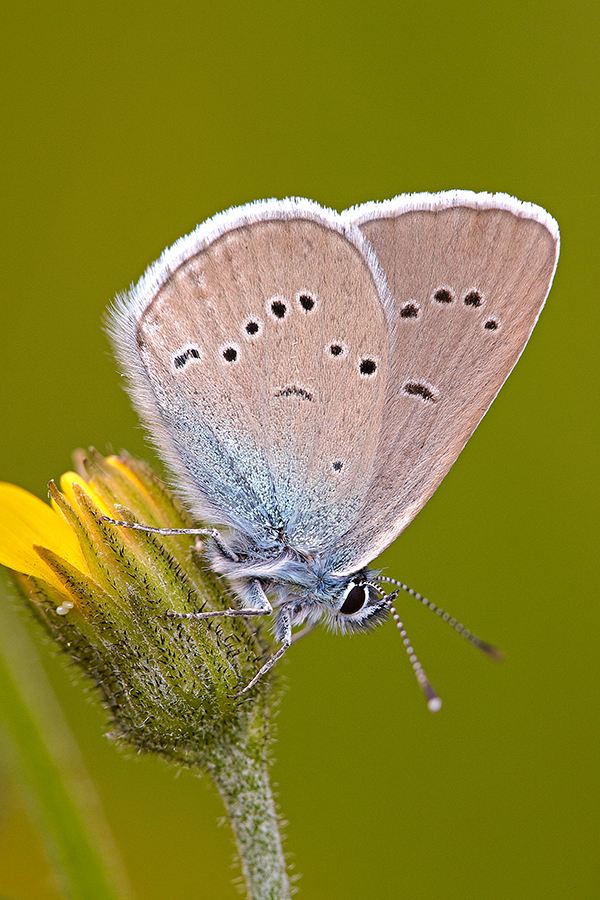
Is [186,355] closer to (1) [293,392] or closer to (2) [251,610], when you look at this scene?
(1) [293,392]

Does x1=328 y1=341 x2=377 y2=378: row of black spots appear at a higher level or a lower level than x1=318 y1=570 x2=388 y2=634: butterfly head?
higher

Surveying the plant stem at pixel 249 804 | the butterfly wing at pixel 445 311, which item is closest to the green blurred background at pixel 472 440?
the butterfly wing at pixel 445 311

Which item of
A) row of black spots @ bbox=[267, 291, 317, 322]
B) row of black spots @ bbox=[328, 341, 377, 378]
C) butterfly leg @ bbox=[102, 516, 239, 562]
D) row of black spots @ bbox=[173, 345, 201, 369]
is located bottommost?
butterfly leg @ bbox=[102, 516, 239, 562]

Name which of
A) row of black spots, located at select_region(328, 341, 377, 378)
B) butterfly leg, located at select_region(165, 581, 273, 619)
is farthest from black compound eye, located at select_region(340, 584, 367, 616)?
row of black spots, located at select_region(328, 341, 377, 378)

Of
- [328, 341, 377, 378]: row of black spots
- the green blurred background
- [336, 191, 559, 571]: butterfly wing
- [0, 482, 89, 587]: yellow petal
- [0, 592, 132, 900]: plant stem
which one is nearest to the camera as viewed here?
[0, 592, 132, 900]: plant stem

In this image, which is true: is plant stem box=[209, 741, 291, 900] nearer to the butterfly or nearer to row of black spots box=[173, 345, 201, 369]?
the butterfly

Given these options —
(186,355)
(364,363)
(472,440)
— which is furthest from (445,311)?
(472,440)

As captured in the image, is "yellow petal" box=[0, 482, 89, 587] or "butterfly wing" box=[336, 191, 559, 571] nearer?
"yellow petal" box=[0, 482, 89, 587]

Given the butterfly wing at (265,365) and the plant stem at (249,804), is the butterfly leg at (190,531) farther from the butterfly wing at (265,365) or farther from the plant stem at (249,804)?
the plant stem at (249,804)

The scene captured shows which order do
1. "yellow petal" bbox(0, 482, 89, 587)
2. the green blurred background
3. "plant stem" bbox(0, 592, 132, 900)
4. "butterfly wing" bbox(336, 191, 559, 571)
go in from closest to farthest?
1. "plant stem" bbox(0, 592, 132, 900)
2. "yellow petal" bbox(0, 482, 89, 587)
3. "butterfly wing" bbox(336, 191, 559, 571)
4. the green blurred background
